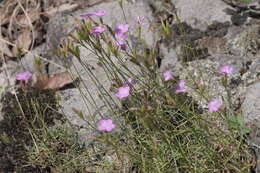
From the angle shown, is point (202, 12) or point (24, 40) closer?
point (202, 12)

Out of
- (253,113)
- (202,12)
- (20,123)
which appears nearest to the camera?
(253,113)

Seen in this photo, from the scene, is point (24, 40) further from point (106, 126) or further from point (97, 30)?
point (106, 126)

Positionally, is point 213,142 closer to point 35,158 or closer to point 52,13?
point 35,158

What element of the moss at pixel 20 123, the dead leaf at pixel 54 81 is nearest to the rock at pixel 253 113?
the moss at pixel 20 123

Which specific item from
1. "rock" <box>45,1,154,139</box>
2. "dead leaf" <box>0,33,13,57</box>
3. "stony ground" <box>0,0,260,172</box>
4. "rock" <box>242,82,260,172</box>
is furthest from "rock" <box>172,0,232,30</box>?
"dead leaf" <box>0,33,13,57</box>

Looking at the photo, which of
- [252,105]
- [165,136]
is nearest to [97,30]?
[165,136]

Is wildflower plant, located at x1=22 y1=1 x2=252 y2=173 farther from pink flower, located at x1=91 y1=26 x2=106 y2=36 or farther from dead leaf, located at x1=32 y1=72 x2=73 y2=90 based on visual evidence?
dead leaf, located at x1=32 y1=72 x2=73 y2=90

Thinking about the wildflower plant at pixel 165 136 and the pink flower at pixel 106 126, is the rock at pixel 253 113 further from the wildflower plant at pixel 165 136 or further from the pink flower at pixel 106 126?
the pink flower at pixel 106 126

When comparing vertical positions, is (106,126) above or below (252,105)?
above
